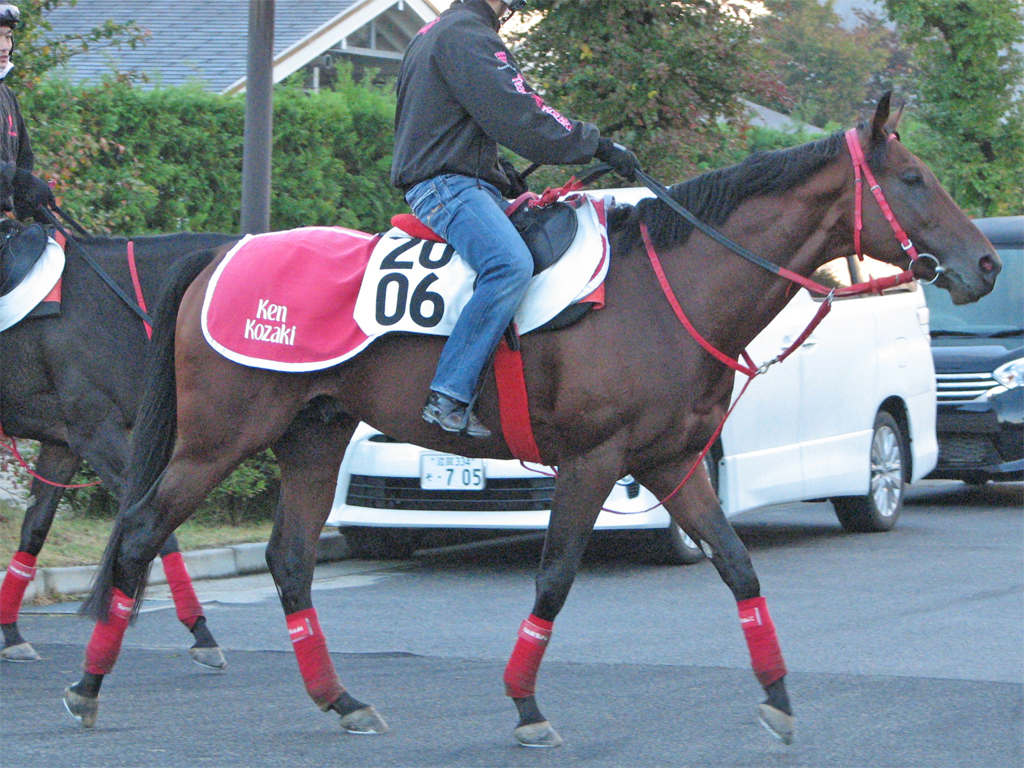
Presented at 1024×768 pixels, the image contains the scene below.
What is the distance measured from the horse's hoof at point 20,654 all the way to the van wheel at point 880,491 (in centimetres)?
594

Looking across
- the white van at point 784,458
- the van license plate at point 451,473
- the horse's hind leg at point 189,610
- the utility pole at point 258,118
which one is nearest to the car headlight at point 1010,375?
the white van at point 784,458

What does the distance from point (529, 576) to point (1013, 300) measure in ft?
19.8

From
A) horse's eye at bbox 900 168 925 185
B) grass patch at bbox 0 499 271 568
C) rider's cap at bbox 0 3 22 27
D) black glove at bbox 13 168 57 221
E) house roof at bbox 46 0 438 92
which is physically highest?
horse's eye at bbox 900 168 925 185

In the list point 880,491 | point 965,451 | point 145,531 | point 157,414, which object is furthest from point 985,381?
point 145,531

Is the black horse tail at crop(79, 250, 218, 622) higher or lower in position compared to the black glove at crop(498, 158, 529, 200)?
lower

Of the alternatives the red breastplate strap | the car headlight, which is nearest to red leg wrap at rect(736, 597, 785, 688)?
the red breastplate strap

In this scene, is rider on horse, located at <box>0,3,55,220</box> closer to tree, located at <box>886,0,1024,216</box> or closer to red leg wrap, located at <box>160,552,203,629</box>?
red leg wrap, located at <box>160,552,203,629</box>

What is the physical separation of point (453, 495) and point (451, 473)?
0.28 meters

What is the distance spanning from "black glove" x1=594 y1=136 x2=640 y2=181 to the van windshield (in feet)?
26.2

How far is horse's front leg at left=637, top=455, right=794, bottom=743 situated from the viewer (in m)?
4.66

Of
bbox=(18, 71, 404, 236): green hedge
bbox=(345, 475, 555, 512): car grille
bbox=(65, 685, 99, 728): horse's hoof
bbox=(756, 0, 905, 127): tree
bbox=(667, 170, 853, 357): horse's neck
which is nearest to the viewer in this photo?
bbox=(667, 170, 853, 357): horse's neck

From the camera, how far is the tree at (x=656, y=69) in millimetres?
11625

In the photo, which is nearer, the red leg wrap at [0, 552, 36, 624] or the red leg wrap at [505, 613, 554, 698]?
the red leg wrap at [505, 613, 554, 698]

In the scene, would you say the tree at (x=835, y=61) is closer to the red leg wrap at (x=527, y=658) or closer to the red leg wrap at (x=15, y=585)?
the red leg wrap at (x=15, y=585)
